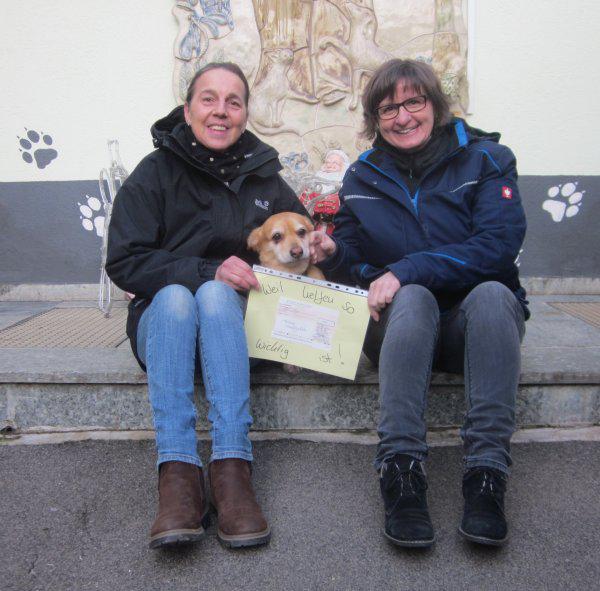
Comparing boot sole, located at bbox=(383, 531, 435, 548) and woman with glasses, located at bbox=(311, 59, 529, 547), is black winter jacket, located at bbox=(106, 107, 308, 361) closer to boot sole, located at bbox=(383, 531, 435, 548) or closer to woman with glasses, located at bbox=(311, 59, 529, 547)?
woman with glasses, located at bbox=(311, 59, 529, 547)

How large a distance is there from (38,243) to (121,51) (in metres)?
1.56

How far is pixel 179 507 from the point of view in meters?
1.50

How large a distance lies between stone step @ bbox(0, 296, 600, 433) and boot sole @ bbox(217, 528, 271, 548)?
708 mm

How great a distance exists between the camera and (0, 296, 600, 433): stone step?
2172mm

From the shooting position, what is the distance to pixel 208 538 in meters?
1.57

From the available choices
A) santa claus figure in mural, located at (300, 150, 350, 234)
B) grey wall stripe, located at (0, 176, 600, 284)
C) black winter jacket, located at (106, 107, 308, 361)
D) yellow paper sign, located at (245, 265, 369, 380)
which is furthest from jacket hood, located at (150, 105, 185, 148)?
grey wall stripe, located at (0, 176, 600, 284)

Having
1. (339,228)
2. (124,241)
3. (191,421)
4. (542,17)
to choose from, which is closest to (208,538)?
(191,421)

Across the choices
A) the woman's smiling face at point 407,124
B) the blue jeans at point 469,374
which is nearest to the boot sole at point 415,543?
the blue jeans at point 469,374

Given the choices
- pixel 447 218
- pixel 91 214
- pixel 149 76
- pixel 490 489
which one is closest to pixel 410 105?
pixel 447 218

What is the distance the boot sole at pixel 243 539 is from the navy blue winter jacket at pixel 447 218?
3.04 ft

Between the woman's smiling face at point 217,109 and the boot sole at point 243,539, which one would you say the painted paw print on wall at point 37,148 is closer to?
the woman's smiling face at point 217,109

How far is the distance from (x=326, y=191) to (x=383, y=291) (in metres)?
1.72

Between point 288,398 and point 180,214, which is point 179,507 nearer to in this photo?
point 288,398

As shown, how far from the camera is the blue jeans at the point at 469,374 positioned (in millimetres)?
1584
